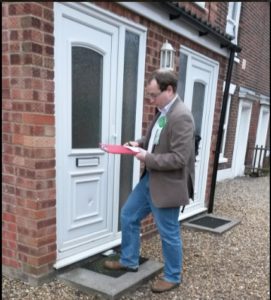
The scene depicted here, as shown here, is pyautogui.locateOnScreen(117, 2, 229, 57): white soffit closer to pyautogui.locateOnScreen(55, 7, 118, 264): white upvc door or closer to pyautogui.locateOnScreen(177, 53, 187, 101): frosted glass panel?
pyautogui.locateOnScreen(177, 53, 187, 101): frosted glass panel

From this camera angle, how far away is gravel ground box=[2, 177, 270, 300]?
2916mm

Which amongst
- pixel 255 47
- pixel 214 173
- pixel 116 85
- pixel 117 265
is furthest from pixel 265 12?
pixel 117 265

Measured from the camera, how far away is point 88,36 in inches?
121

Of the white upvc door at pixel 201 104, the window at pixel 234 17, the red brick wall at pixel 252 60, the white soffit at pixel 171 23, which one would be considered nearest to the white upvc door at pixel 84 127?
the white soffit at pixel 171 23

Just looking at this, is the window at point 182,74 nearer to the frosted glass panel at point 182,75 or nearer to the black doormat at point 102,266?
the frosted glass panel at point 182,75

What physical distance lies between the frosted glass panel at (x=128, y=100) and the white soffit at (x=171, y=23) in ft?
0.86

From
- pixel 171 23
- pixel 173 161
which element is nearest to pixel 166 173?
pixel 173 161

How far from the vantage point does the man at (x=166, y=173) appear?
2.64 meters

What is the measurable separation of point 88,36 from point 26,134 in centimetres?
108

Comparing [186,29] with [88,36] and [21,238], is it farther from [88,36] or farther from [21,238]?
[21,238]

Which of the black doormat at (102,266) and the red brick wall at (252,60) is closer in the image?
the black doormat at (102,266)


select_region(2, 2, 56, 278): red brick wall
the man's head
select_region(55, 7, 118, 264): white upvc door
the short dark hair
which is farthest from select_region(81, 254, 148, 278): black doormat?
the short dark hair

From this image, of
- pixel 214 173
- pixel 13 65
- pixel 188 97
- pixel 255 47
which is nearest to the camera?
pixel 13 65

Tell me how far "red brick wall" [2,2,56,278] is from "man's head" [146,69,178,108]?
0.83 meters
